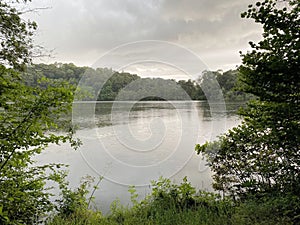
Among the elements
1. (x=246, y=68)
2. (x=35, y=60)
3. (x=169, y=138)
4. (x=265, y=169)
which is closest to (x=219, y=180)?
(x=265, y=169)

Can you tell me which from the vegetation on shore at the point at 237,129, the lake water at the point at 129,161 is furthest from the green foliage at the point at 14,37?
the lake water at the point at 129,161

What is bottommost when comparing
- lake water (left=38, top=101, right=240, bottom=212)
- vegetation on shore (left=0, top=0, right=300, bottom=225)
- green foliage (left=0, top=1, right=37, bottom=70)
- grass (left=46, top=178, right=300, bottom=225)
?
lake water (left=38, top=101, right=240, bottom=212)

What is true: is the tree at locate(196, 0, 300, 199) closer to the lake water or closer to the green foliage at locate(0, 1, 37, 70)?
the lake water

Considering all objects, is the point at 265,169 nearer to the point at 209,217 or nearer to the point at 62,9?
the point at 209,217

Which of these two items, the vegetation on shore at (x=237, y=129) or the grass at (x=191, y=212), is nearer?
the vegetation on shore at (x=237, y=129)

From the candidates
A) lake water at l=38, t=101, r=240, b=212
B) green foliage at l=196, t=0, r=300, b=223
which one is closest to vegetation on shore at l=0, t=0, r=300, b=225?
green foliage at l=196, t=0, r=300, b=223

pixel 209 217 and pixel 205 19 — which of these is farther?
pixel 205 19

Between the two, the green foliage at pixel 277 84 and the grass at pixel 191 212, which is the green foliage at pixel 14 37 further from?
the green foliage at pixel 277 84

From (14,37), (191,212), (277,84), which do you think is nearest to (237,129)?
(277,84)

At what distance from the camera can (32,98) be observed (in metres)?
2.03

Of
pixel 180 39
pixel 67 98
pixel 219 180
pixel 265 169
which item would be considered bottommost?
pixel 219 180

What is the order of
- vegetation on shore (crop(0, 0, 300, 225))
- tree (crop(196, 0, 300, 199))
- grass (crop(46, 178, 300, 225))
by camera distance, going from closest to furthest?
vegetation on shore (crop(0, 0, 300, 225)) → tree (crop(196, 0, 300, 199)) → grass (crop(46, 178, 300, 225))

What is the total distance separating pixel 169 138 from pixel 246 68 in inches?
432

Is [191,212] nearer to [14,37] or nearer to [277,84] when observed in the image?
[277,84]
